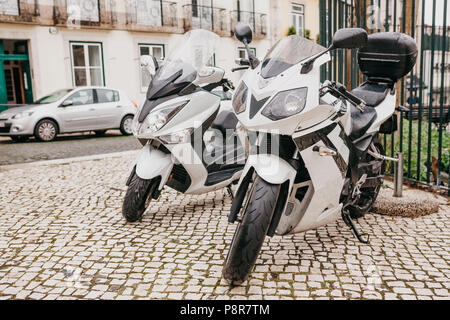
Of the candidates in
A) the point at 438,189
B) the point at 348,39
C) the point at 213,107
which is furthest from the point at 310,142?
the point at 438,189

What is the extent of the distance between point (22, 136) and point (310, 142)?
10789mm

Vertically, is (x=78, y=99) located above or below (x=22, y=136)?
above

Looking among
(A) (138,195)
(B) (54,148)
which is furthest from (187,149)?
(B) (54,148)

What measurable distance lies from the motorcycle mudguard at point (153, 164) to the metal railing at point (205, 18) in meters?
17.1

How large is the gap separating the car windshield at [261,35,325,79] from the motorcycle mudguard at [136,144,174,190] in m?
1.46

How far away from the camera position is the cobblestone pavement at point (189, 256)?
2668 millimetres

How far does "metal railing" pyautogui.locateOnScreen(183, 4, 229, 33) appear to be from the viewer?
2002 cm

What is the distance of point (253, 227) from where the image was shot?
251 cm

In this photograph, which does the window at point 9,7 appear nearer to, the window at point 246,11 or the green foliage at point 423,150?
the window at point 246,11

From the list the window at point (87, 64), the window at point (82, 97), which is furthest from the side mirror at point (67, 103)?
the window at point (87, 64)

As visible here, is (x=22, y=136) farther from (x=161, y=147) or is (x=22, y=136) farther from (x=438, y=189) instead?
(x=438, y=189)

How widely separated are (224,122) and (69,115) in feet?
28.3

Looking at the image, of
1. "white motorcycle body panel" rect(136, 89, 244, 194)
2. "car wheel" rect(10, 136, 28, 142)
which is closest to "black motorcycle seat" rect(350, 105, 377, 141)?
"white motorcycle body panel" rect(136, 89, 244, 194)

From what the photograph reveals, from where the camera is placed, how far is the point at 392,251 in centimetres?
325
